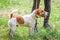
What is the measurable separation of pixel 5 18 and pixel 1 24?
541 millimetres

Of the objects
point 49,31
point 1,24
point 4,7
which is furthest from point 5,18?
point 49,31

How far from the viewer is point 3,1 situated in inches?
306

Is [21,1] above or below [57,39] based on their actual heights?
above

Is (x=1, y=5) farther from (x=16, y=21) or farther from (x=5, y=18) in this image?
(x=16, y=21)

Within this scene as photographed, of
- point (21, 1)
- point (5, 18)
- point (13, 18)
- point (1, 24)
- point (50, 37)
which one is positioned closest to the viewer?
point (13, 18)

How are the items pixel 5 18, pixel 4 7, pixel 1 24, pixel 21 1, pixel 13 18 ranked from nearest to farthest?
pixel 13 18, pixel 1 24, pixel 5 18, pixel 4 7, pixel 21 1

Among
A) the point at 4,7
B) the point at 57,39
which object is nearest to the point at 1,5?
the point at 4,7

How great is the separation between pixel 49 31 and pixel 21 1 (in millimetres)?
3078

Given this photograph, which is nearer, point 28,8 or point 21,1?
point 28,8

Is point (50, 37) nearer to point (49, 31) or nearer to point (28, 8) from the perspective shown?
point (49, 31)

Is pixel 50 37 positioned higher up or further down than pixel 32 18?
further down

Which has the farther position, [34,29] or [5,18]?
[5,18]

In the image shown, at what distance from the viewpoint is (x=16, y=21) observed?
4.80m

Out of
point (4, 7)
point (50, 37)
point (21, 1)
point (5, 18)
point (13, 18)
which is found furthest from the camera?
point (21, 1)
